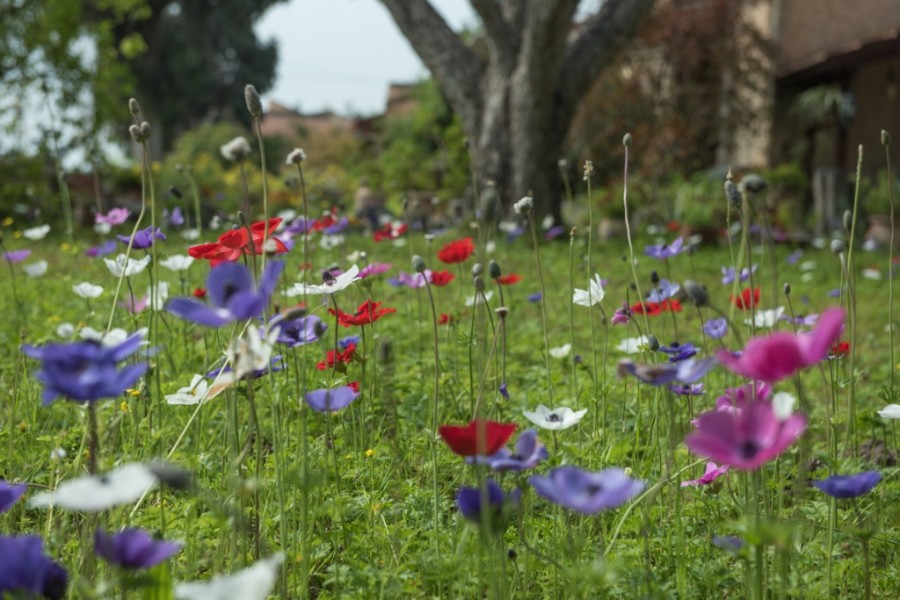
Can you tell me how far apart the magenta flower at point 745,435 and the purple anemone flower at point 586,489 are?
0.10m

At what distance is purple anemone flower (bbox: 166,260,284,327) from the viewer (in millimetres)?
957

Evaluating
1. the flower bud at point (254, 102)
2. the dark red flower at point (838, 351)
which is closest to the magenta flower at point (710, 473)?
the dark red flower at point (838, 351)

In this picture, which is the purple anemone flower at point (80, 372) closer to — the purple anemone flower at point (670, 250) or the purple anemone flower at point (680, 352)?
the purple anemone flower at point (680, 352)

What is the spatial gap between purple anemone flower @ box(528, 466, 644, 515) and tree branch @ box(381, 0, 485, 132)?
7.63 m

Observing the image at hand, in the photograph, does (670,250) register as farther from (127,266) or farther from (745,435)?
(745,435)

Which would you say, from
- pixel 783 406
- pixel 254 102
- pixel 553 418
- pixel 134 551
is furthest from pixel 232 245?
pixel 783 406

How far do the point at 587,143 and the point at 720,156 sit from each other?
9.47 feet

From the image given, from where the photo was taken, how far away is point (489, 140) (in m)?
8.46

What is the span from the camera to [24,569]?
858 mm

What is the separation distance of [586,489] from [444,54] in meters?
7.82

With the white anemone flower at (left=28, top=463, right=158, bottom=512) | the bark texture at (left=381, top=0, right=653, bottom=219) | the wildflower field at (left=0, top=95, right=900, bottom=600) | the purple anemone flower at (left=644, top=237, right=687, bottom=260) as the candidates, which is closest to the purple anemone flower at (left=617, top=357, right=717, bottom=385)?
the wildflower field at (left=0, top=95, right=900, bottom=600)

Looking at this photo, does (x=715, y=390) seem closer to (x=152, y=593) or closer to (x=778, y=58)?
(x=152, y=593)

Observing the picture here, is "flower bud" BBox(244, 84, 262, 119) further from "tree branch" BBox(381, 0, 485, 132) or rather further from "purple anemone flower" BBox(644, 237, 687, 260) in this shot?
"tree branch" BBox(381, 0, 485, 132)

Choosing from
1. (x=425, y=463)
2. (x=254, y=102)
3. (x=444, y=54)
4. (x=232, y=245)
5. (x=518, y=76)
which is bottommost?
(x=425, y=463)
